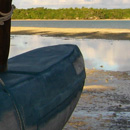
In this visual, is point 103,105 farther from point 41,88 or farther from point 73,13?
point 73,13

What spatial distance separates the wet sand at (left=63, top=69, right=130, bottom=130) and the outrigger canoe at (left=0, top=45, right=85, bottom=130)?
81cm

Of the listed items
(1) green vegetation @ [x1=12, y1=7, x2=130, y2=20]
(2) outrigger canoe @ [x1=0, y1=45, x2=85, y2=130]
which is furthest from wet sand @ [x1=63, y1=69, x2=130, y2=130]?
(1) green vegetation @ [x1=12, y1=7, x2=130, y2=20]

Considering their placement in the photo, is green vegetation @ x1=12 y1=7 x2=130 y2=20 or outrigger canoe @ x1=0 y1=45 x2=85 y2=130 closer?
outrigger canoe @ x1=0 y1=45 x2=85 y2=130

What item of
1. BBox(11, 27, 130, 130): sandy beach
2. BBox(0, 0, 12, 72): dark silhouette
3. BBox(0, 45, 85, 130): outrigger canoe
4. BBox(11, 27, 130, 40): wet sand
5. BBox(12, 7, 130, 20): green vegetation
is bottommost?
BBox(12, 7, 130, 20): green vegetation

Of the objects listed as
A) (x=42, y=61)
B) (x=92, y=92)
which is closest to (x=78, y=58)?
(x=42, y=61)

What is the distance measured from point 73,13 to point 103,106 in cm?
9222

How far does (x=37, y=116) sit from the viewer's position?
3143mm

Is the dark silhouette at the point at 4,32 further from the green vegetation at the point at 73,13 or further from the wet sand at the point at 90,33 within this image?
the green vegetation at the point at 73,13

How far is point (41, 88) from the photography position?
335cm

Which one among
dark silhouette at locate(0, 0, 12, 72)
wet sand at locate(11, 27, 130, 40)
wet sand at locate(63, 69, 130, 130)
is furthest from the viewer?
wet sand at locate(11, 27, 130, 40)

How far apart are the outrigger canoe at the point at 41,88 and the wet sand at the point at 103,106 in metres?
0.81

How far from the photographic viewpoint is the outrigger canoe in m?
2.88

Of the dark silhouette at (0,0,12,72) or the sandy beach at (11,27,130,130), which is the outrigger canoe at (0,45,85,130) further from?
the sandy beach at (11,27,130,130)

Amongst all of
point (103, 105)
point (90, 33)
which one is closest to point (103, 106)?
point (103, 105)
